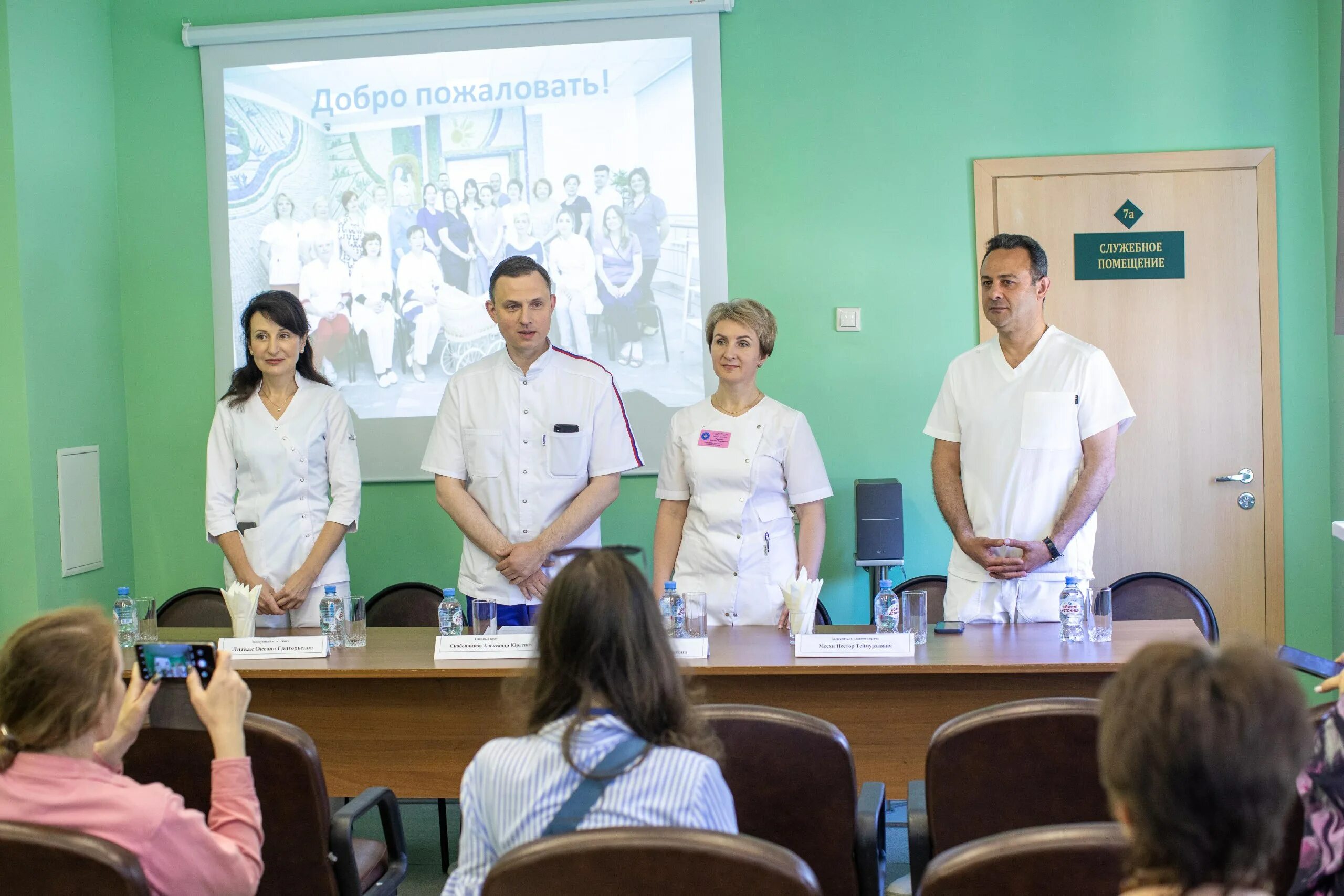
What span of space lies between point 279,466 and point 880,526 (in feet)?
6.99

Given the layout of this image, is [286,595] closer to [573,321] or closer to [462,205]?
[573,321]

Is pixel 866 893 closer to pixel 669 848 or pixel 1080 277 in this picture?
pixel 669 848

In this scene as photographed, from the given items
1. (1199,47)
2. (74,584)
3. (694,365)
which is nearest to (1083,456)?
(694,365)

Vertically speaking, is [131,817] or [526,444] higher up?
[526,444]

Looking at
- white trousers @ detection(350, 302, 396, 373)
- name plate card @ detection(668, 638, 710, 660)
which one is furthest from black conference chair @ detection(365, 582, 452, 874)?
name plate card @ detection(668, 638, 710, 660)

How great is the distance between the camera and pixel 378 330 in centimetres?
470

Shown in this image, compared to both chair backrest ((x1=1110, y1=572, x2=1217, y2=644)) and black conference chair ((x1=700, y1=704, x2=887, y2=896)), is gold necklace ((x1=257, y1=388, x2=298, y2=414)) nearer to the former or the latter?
black conference chair ((x1=700, y1=704, x2=887, y2=896))

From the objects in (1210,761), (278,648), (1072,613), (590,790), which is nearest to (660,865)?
(590,790)

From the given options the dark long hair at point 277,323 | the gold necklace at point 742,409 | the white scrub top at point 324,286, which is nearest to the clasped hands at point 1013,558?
the gold necklace at point 742,409

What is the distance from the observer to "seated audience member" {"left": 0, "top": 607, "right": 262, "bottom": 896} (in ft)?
5.16

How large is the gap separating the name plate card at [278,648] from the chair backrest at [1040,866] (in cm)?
205

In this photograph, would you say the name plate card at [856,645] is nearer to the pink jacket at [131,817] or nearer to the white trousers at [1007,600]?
the white trousers at [1007,600]

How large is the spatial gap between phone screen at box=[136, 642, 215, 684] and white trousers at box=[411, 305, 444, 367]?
2.88m

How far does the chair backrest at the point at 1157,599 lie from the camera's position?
3.44 metres
